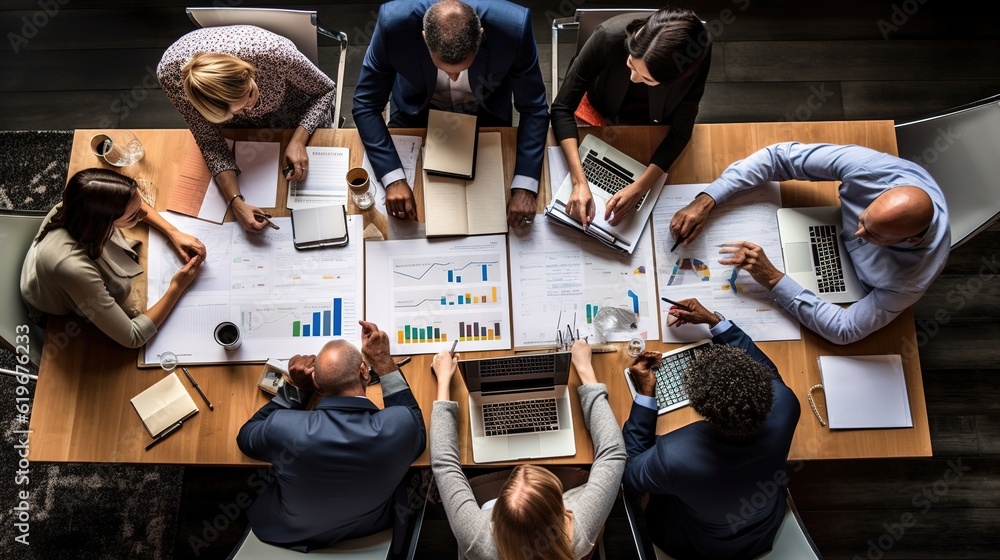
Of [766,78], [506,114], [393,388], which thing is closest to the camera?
[393,388]

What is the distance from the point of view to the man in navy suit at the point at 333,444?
6.21 feet

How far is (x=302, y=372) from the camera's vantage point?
6.84 ft

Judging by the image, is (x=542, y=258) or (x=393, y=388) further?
(x=542, y=258)

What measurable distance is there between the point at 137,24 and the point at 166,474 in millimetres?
2372

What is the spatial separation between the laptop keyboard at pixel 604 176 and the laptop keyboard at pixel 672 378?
0.65m

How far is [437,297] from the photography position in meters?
2.22

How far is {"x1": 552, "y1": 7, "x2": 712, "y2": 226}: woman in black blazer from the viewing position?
Answer: 6.46ft

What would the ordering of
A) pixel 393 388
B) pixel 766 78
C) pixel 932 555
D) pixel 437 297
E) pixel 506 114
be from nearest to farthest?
pixel 393 388
pixel 437 297
pixel 506 114
pixel 932 555
pixel 766 78

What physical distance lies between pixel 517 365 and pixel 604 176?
803mm

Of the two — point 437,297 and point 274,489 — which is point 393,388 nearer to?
point 437,297

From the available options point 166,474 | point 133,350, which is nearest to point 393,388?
point 133,350

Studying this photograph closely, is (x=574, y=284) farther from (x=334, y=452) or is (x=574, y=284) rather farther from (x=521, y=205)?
(x=334, y=452)

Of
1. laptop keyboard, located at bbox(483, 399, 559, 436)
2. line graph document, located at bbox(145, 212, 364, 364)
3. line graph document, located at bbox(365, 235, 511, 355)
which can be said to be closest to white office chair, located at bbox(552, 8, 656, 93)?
line graph document, located at bbox(365, 235, 511, 355)

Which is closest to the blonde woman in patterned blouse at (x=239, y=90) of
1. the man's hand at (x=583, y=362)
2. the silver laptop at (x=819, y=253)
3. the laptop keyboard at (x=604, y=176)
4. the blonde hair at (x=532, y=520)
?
the laptop keyboard at (x=604, y=176)
